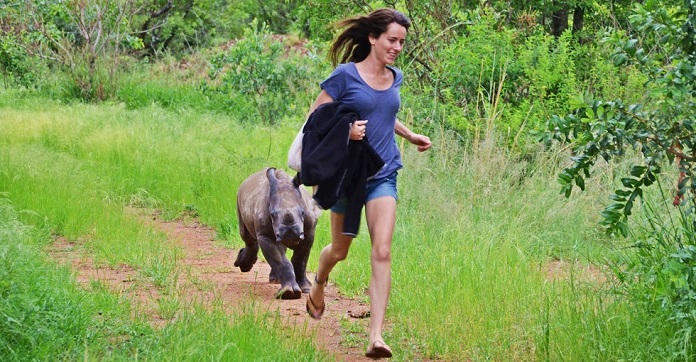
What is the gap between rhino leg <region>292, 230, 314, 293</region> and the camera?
8148mm

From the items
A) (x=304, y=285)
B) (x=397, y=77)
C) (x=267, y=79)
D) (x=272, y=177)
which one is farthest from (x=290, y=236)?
(x=267, y=79)

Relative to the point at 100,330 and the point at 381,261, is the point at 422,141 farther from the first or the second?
the point at 100,330

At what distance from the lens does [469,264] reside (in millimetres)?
7727

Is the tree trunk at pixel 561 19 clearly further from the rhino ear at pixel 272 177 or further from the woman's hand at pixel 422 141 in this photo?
the woman's hand at pixel 422 141

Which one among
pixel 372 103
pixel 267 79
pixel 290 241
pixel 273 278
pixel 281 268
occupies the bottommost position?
pixel 267 79

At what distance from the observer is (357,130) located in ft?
20.2

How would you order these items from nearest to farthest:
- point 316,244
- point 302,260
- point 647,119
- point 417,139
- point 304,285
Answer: point 647,119
point 417,139
point 302,260
point 304,285
point 316,244

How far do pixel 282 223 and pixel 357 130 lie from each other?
1.70m

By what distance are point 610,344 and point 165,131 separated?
9.93 meters

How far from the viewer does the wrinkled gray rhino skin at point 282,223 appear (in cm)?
767

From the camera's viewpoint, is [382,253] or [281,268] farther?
[281,268]

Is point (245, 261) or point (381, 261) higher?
point (381, 261)

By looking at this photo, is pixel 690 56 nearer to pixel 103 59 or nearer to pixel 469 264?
pixel 469 264

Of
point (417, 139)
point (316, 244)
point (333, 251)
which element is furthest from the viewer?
point (316, 244)
